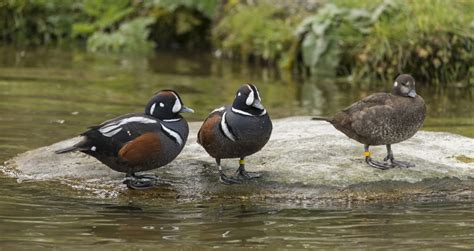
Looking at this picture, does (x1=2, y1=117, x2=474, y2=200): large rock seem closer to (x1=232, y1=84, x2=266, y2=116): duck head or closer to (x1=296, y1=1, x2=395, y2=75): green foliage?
(x1=232, y1=84, x2=266, y2=116): duck head

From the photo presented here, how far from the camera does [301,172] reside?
8242mm

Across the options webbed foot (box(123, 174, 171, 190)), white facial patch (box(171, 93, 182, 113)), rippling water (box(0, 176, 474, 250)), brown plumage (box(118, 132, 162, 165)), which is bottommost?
rippling water (box(0, 176, 474, 250))

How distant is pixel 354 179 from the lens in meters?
8.16

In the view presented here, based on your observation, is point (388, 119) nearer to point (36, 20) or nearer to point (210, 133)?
point (210, 133)

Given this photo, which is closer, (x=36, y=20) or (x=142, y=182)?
(x=142, y=182)

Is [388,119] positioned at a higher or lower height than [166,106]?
lower

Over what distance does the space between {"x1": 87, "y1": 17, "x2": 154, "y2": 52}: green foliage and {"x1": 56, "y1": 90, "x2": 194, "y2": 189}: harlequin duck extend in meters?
11.6

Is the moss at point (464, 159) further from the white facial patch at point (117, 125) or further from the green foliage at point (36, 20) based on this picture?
the green foliage at point (36, 20)

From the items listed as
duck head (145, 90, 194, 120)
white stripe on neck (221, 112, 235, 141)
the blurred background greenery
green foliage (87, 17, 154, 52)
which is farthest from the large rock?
green foliage (87, 17, 154, 52)

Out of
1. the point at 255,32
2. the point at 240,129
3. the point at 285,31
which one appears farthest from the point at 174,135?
the point at 255,32

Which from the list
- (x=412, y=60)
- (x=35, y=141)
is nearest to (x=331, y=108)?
(x=412, y=60)

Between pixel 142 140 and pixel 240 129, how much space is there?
80 cm

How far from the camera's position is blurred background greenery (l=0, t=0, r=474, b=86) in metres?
15.3

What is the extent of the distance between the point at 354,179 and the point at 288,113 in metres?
5.18
